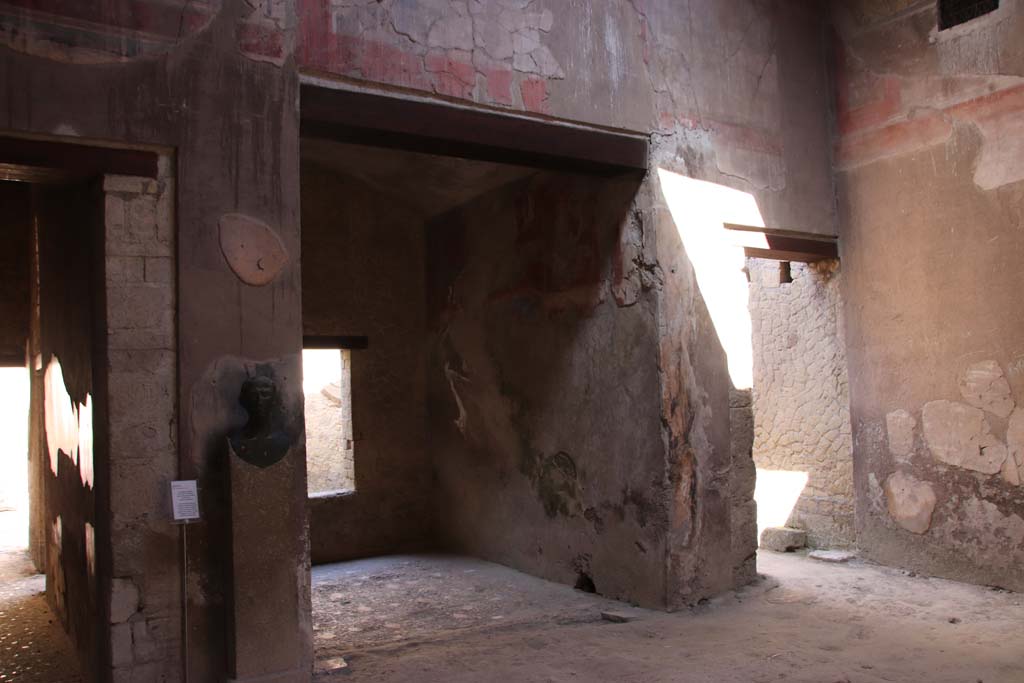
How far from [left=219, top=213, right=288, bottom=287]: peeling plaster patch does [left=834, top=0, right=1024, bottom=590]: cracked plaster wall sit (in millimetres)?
4042

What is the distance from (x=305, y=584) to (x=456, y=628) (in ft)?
4.59

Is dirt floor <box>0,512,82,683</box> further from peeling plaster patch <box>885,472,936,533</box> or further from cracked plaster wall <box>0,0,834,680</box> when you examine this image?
peeling plaster patch <box>885,472,936,533</box>

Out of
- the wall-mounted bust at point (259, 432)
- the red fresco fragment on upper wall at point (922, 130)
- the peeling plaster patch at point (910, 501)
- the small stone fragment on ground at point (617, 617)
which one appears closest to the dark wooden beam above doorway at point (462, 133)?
the wall-mounted bust at point (259, 432)

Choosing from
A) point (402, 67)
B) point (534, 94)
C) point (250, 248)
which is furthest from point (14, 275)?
point (534, 94)

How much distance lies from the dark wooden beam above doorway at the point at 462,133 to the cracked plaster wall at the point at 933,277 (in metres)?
1.88

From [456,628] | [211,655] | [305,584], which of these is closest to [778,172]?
[456,628]

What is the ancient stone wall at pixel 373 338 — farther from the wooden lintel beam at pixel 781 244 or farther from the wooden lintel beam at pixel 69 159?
the wooden lintel beam at pixel 69 159

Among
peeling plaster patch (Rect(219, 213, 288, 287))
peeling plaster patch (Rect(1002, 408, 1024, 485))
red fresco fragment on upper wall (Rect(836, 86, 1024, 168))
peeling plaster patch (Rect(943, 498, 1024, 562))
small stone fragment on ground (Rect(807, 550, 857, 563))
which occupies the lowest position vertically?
small stone fragment on ground (Rect(807, 550, 857, 563))

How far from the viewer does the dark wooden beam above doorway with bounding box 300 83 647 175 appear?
3.94 meters

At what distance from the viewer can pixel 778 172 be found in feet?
18.1

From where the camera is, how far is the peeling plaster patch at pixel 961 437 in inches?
196

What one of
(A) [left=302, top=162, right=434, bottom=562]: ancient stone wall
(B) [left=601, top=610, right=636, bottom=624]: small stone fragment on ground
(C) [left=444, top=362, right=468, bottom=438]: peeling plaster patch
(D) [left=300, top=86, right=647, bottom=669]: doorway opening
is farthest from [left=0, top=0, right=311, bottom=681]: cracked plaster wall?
(A) [left=302, top=162, right=434, bottom=562]: ancient stone wall

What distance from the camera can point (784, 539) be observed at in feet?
20.5

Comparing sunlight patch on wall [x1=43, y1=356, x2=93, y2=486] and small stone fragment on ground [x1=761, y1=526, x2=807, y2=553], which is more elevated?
sunlight patch on wall [x1=43, y1=356, x2=93, y2=486]
